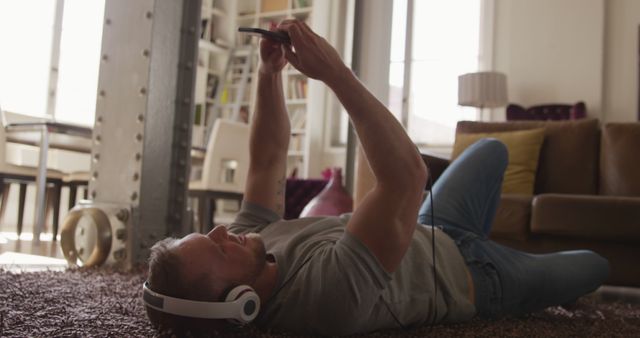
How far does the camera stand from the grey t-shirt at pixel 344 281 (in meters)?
0.99

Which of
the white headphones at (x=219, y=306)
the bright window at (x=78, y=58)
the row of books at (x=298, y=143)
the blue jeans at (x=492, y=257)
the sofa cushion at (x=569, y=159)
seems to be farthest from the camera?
the row of books at (x=298, y=143)

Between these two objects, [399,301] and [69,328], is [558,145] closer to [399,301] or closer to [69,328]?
[399,301]

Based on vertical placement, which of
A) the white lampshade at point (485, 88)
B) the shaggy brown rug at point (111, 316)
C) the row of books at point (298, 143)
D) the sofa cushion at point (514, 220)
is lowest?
the shaggy brown rug at point (111, 316)

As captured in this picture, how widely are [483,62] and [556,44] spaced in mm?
613

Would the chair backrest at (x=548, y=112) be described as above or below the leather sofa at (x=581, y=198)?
above

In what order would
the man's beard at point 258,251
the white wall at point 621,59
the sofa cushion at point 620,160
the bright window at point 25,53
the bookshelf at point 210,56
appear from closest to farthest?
1. the man's beard at point 258,251
2. the sofa cushion at point 620,160
3. the white wall at point 621,59
4. the bright window at point 25,53
5. the bookshelf at point 210,56

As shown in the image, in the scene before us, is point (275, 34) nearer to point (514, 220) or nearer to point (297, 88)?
point (514, 220)

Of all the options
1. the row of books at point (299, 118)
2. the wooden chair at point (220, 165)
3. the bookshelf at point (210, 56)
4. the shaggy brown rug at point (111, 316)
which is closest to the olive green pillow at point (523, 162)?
the shaggy brown rug at point (111, 316)

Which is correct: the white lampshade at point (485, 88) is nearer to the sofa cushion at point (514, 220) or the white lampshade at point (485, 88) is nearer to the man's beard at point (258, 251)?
the sofa cushion at point (514, 220)

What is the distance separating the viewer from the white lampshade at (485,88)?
181 inches

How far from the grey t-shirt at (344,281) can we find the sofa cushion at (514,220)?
1.41 meters

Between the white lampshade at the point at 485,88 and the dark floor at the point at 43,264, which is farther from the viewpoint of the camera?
the white lampshade at the point at 485,88

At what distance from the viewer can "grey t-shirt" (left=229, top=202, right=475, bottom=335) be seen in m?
0.99

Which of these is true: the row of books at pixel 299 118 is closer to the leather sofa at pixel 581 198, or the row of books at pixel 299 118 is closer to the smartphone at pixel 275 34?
the leather sofa at pixel 581 198
